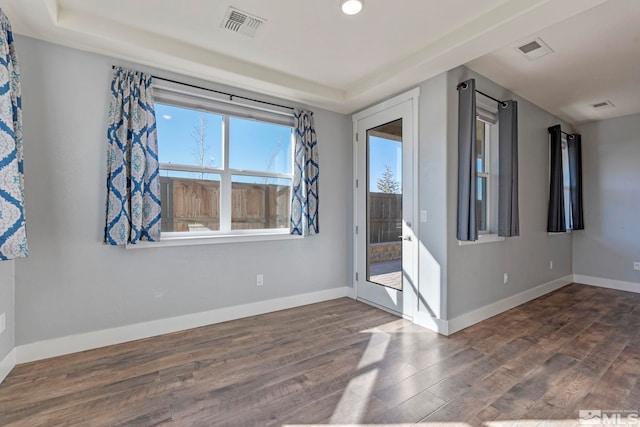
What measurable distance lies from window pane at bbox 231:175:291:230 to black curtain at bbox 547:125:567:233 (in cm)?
382

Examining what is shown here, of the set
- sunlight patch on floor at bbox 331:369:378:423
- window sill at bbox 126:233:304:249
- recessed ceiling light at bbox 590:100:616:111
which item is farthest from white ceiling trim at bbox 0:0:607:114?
recessed ceiling light at bbox 590:100:616:111

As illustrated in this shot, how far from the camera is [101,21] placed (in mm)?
2377

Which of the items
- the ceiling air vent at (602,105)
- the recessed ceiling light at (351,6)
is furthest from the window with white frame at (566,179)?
the recessed ceiling light at (351,6)

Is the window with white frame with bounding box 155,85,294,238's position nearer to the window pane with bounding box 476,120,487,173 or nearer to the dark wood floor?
the dark wood floor

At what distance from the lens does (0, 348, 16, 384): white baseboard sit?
2.12 metres

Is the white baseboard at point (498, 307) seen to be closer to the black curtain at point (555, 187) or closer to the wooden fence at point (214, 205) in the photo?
the black curtain at point (555, 187)

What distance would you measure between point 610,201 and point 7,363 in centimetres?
757

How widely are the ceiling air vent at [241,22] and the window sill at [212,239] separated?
6.44 ft

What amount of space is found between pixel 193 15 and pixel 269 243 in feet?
7.59

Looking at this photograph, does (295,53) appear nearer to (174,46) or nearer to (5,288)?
(174,46)

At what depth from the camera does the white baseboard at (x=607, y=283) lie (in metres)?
4.59

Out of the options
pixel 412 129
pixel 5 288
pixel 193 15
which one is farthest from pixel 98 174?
pixel 412 129

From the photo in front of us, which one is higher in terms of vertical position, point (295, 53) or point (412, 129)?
point (295, 53)

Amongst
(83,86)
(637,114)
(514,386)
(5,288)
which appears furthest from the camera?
(637,114)
